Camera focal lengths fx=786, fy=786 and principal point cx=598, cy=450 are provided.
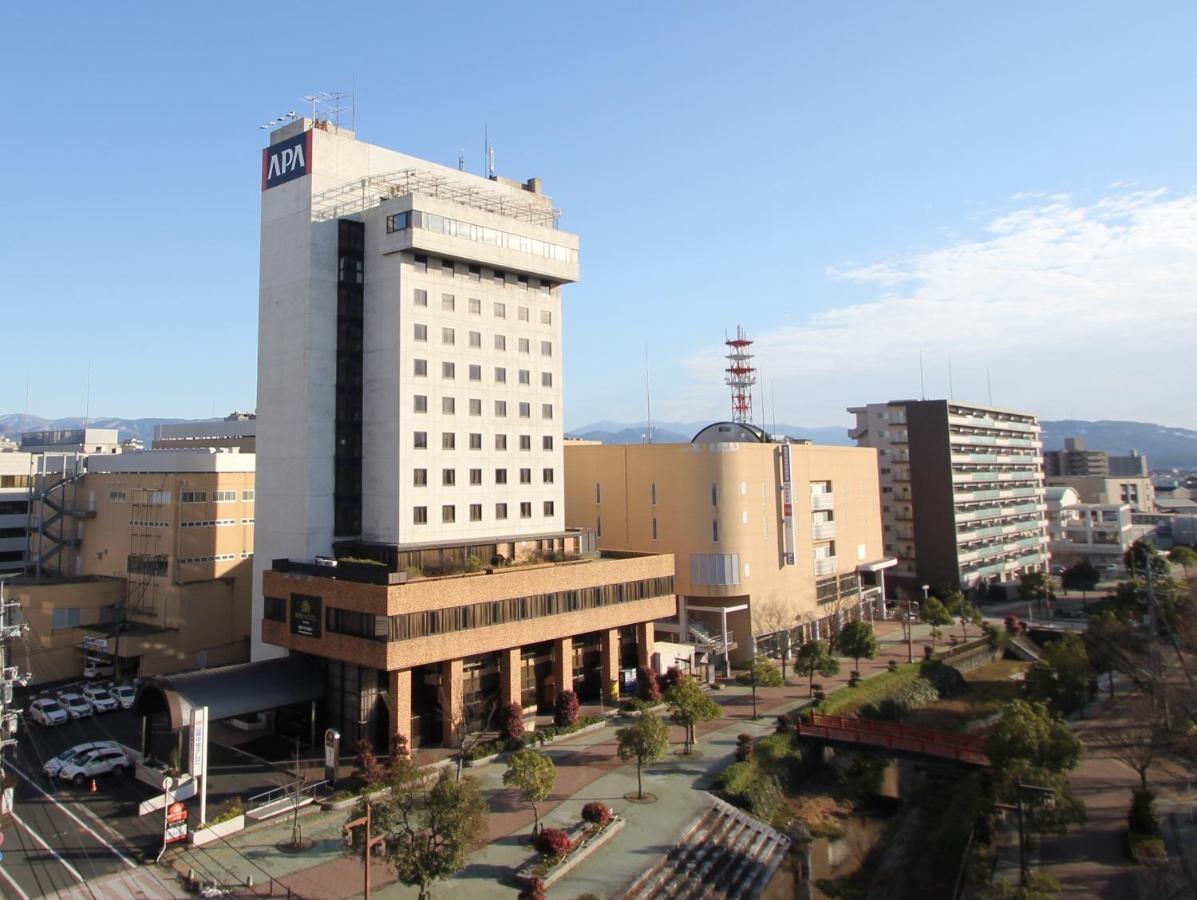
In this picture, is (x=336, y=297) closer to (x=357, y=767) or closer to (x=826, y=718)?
(x=357, y=767)

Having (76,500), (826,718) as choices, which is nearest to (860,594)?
(826,718)

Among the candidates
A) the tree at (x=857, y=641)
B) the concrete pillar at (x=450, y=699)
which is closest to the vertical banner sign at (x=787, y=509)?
the tree at (x=857, y=641)

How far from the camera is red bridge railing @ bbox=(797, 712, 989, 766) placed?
43531 millimetres

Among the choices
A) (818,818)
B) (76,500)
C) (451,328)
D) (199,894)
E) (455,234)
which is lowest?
(818,818)

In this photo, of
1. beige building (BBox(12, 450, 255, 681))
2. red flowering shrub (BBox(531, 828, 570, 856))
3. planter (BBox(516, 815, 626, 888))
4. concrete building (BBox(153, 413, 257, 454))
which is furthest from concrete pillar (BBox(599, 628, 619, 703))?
concrete building (BBox(153, 413, 257, 454))

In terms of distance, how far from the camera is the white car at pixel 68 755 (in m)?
41.0

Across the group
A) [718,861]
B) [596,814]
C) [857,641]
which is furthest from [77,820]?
[857,641]

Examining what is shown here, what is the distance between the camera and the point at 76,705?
2092 inches

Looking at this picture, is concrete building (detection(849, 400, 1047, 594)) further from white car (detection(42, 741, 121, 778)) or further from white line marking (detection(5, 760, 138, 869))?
white line marking (detection(5, 760, 138, 869))

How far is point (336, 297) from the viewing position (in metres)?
54.3

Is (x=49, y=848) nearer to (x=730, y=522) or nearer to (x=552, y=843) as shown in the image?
(x=552, y=843)

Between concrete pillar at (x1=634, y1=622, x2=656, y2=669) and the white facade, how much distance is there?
11.5m

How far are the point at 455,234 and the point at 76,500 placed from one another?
1897 inches

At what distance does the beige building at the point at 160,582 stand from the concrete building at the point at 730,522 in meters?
30.5
